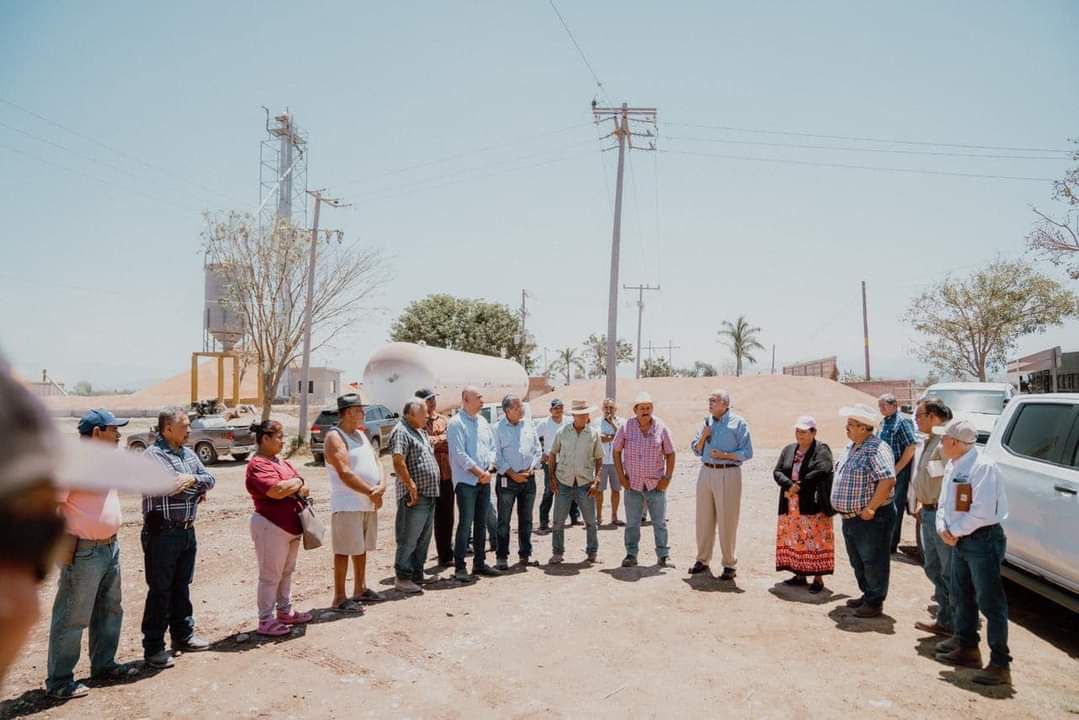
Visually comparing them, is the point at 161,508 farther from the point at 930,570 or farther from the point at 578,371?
the point at 578,371

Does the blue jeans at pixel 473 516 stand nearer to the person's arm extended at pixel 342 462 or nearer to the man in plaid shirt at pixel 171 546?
the person's arm extended at pixel 342 462

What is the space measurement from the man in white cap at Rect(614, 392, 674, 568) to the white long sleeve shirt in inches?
128

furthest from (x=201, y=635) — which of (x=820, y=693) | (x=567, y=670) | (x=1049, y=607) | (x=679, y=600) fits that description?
(x=1049, y=607)

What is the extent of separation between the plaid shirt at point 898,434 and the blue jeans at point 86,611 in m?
7.45

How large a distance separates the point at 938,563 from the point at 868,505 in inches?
27.3

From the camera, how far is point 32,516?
0.57 metres

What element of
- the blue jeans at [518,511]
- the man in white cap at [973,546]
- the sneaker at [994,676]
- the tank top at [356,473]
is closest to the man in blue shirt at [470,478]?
the blue jeans at [518,511]

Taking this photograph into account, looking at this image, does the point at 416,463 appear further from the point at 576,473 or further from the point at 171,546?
the point at 171,546

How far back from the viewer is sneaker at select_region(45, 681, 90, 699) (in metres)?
Result: 4.48

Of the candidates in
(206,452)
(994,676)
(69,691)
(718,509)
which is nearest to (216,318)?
(206,452)

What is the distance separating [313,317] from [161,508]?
21513 mm

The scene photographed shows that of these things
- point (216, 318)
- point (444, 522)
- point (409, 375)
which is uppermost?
point (216, 318)

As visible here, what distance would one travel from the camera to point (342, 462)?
20.8 ft

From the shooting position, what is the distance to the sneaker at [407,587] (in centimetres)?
697
